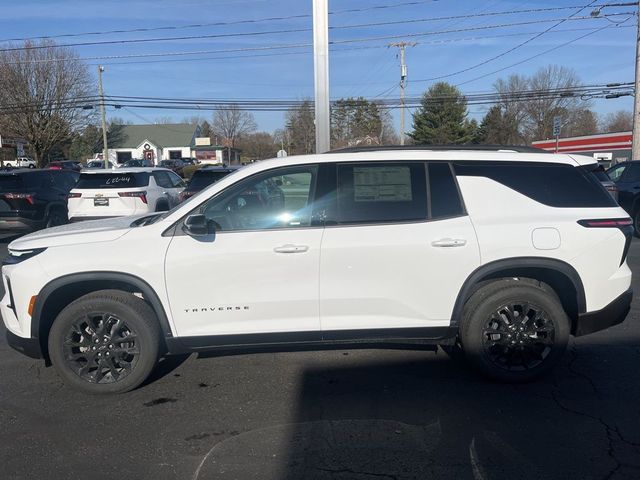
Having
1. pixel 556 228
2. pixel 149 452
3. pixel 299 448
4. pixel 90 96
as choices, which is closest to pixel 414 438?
pixel 299 448

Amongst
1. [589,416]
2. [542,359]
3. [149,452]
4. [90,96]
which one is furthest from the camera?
[90,96]

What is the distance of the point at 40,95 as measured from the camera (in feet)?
163

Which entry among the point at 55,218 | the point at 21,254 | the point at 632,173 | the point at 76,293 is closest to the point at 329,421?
the point at 76,293

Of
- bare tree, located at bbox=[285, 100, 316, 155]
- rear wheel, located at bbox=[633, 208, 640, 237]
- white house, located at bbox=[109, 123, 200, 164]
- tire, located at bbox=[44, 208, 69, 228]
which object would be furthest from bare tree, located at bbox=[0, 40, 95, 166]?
rear wheel, located at bbox=[633, 208, 640, 237]

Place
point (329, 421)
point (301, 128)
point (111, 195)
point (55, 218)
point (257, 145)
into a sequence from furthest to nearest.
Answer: point (257, 145) → point (301, 128) → point (55, 218) → point (111, 195) → point (329, 421)

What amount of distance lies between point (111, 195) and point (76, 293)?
27.6ft

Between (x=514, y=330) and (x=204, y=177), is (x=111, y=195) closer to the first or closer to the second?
(x=204, y=177)

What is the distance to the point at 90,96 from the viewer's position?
50688mm

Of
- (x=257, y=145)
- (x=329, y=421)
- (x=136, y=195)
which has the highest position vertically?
(x=257, y=145)

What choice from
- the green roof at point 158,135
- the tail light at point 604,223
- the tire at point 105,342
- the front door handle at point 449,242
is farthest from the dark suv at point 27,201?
the green roof at point 158,135

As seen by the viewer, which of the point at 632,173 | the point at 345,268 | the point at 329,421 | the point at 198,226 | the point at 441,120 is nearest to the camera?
the point at 329,421

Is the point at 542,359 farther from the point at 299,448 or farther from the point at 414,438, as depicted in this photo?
the point at 299,448

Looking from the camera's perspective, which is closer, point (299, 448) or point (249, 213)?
point (299, 448)

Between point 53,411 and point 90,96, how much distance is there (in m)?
52.8
